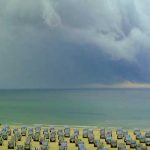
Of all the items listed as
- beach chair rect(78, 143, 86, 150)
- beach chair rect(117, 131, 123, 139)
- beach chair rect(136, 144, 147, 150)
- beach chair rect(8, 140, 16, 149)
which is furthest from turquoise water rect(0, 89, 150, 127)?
beach chair rect(8, 140, 16, 149)

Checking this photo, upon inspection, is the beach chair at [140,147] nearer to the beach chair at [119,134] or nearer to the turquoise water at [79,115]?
the beach chair at [119,134]

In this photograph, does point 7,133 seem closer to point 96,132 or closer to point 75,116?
point 96,132

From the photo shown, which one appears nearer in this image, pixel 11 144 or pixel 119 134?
pixel 11 144

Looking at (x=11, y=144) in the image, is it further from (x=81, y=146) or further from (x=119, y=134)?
(x=119, y=134)

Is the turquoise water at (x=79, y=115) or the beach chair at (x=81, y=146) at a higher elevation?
the turquoise water at (x=79, y=115)

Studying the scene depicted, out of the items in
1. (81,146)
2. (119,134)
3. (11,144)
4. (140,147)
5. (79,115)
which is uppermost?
(79,115)

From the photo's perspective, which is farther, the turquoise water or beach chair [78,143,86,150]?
the turquoise water

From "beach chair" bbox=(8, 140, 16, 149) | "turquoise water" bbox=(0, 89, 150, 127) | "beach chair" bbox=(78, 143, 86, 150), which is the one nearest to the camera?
"beach chair" bbox=(78, 143, 86, 150)

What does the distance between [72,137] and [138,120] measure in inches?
1803

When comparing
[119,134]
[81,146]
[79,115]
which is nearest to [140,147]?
[81,146]

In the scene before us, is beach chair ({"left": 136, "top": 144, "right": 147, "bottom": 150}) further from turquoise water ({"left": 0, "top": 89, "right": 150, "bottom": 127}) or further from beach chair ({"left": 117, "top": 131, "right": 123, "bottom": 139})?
turquoise water ({"left": 0, "top": 89, "right": 150, "bottom": 127})

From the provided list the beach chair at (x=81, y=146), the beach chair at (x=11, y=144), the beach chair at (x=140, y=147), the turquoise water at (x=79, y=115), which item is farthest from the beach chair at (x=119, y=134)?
the turquoise water at (x=79, y=115)

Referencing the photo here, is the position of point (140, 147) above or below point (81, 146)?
below

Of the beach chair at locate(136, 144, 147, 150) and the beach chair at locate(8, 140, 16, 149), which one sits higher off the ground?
the beach chair at locate(8, 140, 16, 149)
